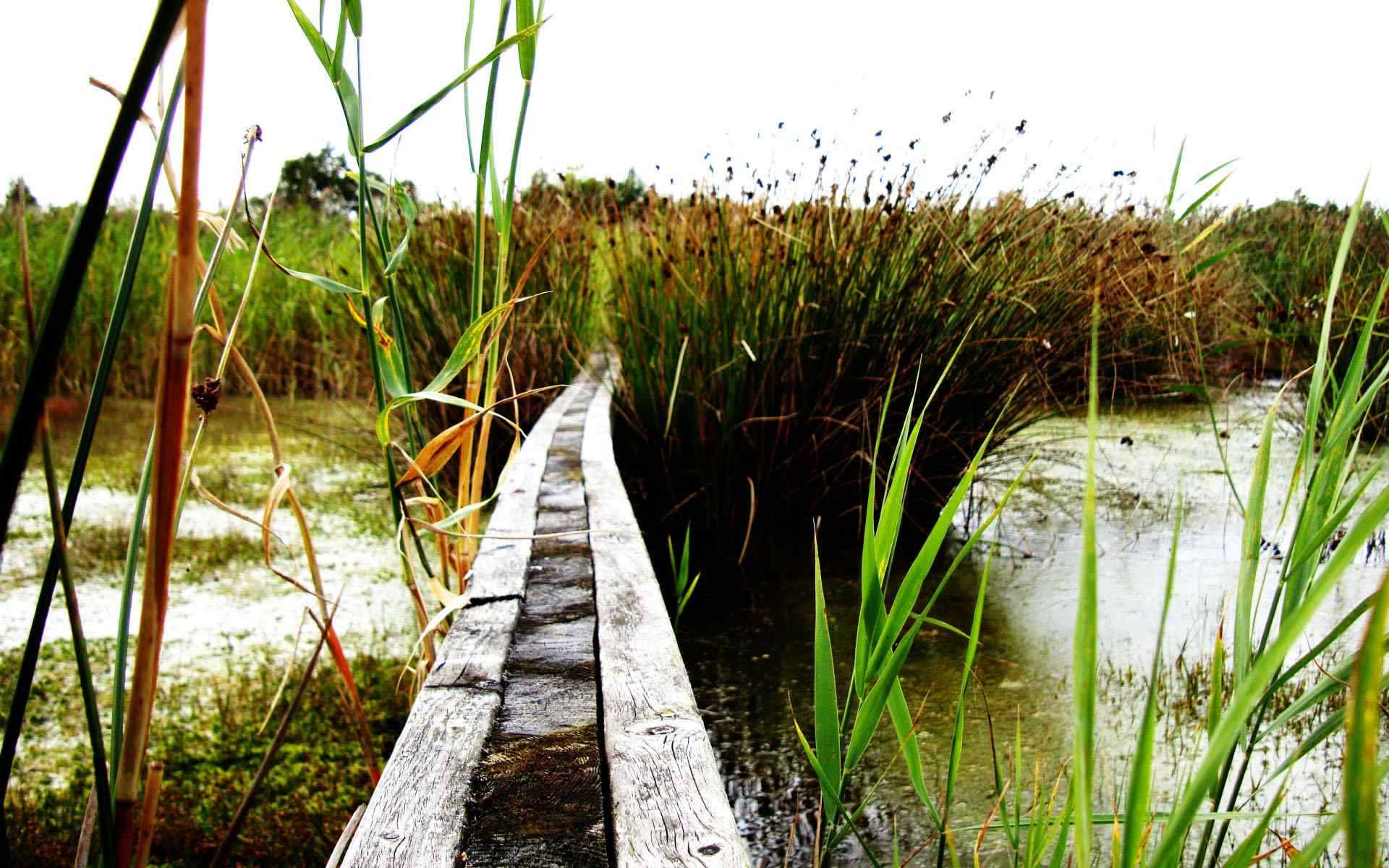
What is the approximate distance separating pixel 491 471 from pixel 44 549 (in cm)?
150

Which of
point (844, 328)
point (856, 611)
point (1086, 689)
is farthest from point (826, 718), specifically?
point (844, 328)

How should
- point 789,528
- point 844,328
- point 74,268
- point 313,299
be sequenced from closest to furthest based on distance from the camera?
point 74,268 < point 844,328 < point 789,528 < point 313,299

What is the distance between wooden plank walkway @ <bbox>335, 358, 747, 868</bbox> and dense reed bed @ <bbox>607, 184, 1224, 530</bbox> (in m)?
1.11

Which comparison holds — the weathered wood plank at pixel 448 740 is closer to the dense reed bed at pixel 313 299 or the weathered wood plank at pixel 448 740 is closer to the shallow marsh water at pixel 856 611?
the shallow marsh water at pixel 856 611

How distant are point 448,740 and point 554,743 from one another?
0.30 feet

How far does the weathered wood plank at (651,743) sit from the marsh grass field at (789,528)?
112 millimetres

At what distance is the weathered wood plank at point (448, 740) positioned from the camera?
27.0 inches

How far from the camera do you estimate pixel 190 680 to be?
214 cm

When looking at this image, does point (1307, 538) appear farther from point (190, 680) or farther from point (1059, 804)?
point (190, 680)

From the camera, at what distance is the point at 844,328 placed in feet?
8.13

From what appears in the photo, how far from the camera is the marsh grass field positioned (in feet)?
1.49

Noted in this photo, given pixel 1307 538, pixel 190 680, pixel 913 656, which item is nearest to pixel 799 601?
pixel 913 656

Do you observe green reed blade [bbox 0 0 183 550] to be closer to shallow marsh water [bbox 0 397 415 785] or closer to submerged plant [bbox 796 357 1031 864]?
submerged plant [bbox 796 357 1031 864]

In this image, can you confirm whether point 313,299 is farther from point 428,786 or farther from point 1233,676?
point 1233,676
